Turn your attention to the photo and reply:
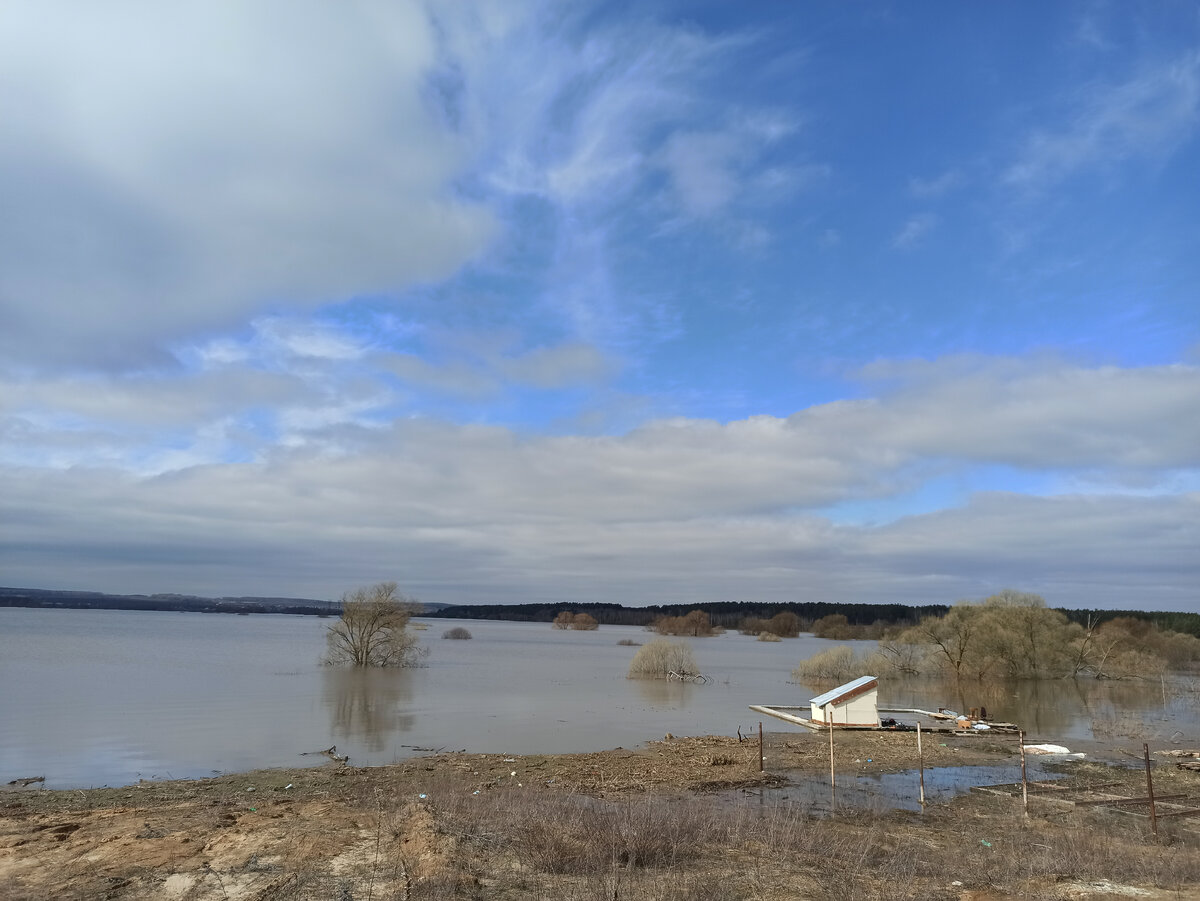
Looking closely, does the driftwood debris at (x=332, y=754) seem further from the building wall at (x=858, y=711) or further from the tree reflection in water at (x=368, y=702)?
the building wall at (x=858, y=711)

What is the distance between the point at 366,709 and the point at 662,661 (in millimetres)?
24579

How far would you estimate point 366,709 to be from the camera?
3344 cm

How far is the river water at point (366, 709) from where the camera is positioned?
74.1ft

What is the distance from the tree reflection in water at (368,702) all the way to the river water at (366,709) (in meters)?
0.09

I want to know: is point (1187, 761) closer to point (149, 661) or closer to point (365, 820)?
point (365, 820)

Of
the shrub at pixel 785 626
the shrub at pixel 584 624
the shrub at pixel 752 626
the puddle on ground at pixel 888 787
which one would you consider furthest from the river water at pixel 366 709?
the shrub at pixel 584 624

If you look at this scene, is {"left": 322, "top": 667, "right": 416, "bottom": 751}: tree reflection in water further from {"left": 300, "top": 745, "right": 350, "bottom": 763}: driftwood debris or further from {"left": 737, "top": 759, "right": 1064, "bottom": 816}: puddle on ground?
{"left": 737, "top": 759, "right": 1064, "bottom": 816}: puddle on ground

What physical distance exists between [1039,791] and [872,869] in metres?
10.8

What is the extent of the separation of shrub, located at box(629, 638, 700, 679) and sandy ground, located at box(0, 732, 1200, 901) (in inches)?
1359

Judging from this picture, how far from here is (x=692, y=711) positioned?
3656 cm

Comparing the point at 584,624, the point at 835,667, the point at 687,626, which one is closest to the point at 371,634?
the point at 835,667

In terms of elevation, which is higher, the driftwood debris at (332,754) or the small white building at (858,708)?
the small white building at (858,708)

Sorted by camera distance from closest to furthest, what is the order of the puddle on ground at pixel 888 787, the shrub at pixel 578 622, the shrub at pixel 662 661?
the puddle on ground at pixel 888 787, the shrub at pixel 662 661, the shrub at pixel 578 622

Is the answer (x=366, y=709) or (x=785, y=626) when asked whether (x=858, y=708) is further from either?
(x=785, y=626)
